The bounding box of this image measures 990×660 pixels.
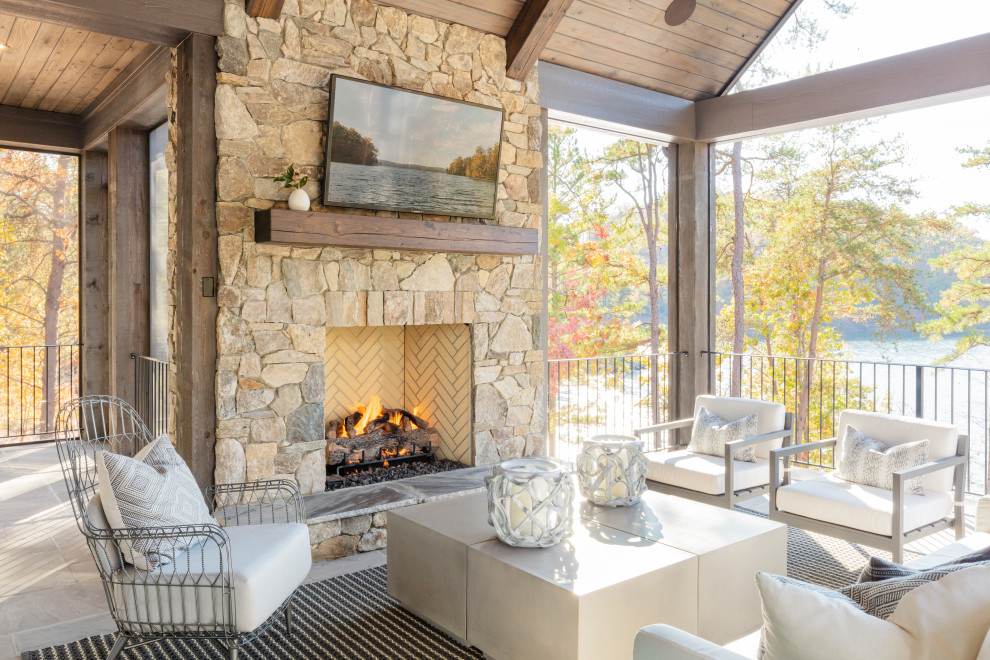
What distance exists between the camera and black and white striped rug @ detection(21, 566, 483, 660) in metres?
2.69

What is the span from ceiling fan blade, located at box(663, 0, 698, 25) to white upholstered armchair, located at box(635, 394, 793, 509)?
2.76m

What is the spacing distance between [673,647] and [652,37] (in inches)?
189

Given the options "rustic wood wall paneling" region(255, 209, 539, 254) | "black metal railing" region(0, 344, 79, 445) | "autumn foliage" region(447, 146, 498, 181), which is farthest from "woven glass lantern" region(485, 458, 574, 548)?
"black metal railing" region(0, 344, 79, 445)

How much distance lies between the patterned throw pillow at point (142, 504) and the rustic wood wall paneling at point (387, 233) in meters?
1.44

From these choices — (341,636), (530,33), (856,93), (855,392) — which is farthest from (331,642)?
(855,392)

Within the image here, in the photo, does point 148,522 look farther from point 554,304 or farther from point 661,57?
point 554,304

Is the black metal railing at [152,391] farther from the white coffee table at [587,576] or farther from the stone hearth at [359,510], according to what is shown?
the white coffee table at [587,576]

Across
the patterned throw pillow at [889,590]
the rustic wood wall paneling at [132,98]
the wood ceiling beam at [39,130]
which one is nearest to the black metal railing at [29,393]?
the wood ceiling beam at [39,130]

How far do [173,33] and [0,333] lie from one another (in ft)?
24.0

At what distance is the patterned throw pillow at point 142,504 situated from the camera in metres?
2.46

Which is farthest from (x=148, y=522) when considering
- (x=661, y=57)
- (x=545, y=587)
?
(x=661, y=57)

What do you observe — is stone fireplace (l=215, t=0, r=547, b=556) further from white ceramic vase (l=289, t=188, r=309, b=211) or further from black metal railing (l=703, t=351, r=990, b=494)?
black metal railing (l=703, t=351, r=990, b=494)

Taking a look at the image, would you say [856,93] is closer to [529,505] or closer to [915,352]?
[529,505]

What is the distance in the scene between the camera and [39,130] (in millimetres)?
6207
